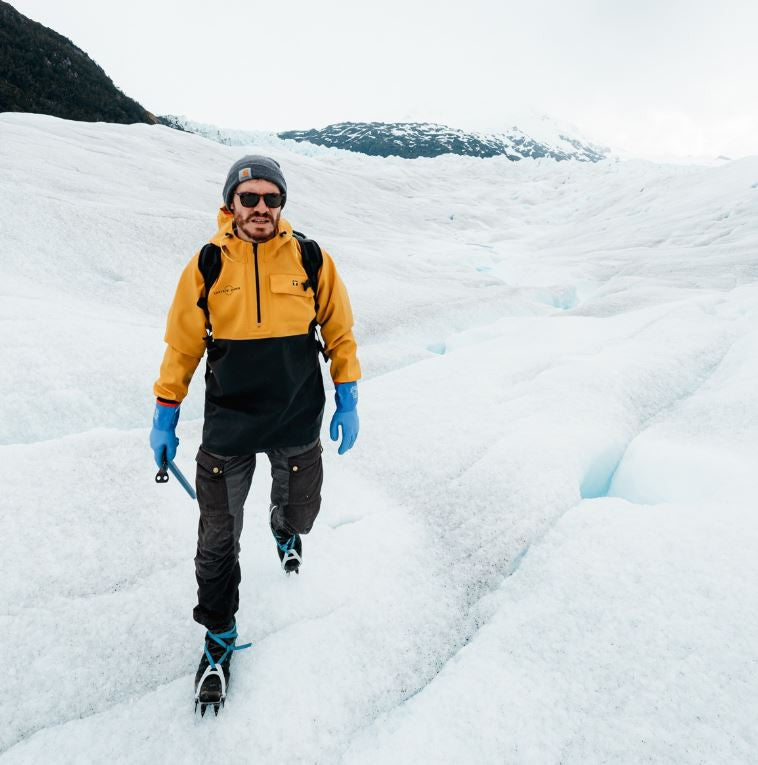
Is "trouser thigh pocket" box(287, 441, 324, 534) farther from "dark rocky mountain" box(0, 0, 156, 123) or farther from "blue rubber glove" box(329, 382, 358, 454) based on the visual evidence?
"dark rocky mountain" box(0, 0, 156, 123)

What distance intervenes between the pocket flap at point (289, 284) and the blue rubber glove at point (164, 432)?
27.4 inches

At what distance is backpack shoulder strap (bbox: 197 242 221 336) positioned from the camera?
5.70 ft

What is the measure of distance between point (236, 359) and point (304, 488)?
0.72m

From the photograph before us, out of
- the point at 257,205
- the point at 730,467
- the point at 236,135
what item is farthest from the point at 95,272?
the point at 236,135

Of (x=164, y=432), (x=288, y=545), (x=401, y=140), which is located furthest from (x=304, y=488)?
(x=401, y=140)

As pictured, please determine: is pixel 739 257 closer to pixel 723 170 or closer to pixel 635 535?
pixel 635 535

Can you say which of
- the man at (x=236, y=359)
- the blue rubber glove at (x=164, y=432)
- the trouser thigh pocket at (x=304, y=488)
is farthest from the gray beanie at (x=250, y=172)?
the trouser thigh pocket at (x=304, y=488)

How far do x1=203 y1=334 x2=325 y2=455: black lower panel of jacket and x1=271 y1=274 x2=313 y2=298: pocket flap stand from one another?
0.62ft

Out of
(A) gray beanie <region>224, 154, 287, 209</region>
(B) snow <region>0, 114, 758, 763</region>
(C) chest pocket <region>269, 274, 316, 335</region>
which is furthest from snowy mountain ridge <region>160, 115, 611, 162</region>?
(C) chest pocket <region>269, 274, 316, 335</region>

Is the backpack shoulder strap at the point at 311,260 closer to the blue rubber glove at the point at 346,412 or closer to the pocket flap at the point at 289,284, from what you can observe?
the pocket flap at the point at 289,284

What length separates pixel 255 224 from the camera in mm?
1742

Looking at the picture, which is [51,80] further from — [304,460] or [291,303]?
[304,460]

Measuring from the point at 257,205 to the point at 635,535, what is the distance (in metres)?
2.37

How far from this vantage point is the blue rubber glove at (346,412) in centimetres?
219
